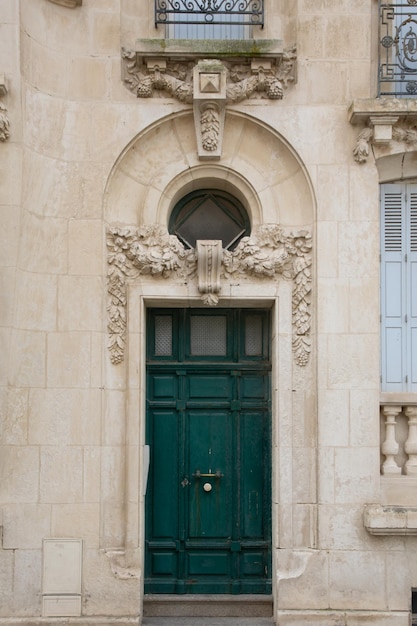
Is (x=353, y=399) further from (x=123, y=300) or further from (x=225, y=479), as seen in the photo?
(x=123, y=300)

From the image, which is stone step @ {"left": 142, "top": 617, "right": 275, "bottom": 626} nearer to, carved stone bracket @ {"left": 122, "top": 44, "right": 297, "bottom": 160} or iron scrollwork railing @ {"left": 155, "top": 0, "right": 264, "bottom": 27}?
carved stone bracket @ {"left": 122, "top": 44, "right": 297, "bottom": 160}

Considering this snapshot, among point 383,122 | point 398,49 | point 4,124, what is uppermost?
point 398,49

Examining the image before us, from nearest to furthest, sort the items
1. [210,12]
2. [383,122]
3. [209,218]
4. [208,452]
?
[383,122] → [210,12] → [208,452] → [209,218]

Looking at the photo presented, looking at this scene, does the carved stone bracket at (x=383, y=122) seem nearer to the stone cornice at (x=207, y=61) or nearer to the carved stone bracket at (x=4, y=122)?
the stone cornice at (x=207, y=61)

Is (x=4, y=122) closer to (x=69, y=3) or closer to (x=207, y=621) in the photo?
(x=69, y=3)

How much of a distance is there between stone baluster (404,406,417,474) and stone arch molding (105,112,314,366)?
124cm

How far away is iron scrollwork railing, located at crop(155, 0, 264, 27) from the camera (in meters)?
9.82

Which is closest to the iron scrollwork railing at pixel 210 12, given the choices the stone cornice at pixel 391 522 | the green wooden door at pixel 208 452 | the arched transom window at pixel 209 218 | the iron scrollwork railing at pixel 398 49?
the iron scrollwork railing at pixel 398 49

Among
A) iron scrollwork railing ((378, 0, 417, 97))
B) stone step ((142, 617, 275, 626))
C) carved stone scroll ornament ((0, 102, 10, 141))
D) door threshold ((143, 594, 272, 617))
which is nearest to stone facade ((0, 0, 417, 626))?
carved stone scroll ornament ((0, 102, 10, 141))

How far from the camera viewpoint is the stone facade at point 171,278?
30.1ft

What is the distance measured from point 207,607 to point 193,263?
3765 mm

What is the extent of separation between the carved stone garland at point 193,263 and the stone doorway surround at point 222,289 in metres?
0.01

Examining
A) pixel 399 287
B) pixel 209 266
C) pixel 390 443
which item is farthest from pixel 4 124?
pixel 390 443

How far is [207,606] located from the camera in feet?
31.8
